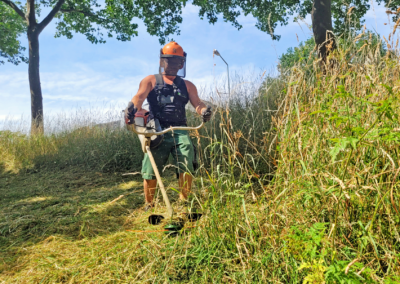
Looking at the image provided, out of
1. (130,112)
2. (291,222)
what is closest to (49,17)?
(130,112)

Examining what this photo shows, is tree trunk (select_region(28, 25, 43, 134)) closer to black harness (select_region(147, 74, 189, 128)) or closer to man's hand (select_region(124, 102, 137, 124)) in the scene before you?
black harness (select_region(147, 74, 189, 128))

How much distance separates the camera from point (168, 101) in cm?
422

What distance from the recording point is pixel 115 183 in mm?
6344

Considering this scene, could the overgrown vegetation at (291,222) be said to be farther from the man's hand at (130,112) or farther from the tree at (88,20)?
the tree at (88,20)

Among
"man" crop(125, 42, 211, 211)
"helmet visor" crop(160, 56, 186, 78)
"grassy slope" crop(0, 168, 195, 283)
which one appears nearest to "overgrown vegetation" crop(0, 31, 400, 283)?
"grassy slope" crop(0, 168, 195, 283)

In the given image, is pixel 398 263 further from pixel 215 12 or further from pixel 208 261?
pixel 215 12

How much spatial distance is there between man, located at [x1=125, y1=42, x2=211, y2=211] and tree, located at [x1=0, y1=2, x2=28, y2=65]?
1512cm

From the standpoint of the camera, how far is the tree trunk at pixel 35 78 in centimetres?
1235

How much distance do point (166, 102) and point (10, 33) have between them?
17.4 meters

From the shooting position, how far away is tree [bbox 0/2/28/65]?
52.6ft

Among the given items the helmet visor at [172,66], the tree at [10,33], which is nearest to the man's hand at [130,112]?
the helmet visor at [172,66]

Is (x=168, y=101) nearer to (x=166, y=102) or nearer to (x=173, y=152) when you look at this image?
(x=166, y=102)

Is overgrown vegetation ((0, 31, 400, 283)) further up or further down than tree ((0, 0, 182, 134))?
further down

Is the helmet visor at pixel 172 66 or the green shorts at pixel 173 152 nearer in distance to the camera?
the green shorts at pixel 173 152
